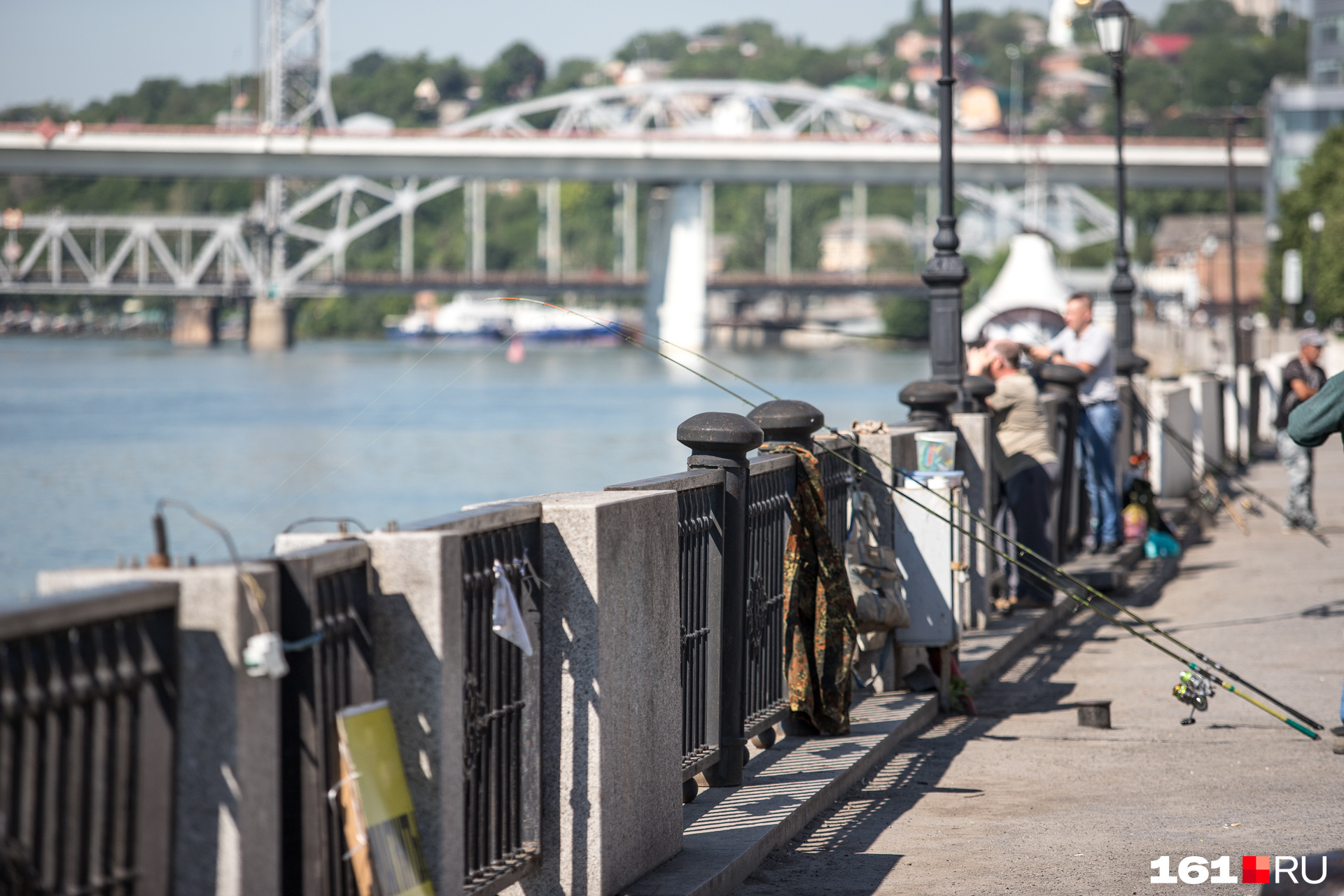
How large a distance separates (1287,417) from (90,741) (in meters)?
13.6

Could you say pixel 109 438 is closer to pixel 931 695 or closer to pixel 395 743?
pixel 931 695

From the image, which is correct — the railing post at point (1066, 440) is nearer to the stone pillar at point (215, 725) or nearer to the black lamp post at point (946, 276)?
the black lamp post at point (946, 276)

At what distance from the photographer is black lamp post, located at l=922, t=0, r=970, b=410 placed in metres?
11.4

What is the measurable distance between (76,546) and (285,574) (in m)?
29.7

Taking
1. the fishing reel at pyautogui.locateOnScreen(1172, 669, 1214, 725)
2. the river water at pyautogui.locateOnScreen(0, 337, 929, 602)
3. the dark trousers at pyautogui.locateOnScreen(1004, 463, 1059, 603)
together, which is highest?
the dark trousers at pyautogui.locateOnScreen(1004, 463, 1059, 603)

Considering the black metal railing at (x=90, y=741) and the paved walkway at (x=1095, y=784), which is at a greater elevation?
the black metal railing at (x=90, y=741)

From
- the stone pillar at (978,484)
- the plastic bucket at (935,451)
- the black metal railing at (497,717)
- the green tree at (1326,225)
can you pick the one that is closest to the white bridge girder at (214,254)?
the green tree at (1326,225)

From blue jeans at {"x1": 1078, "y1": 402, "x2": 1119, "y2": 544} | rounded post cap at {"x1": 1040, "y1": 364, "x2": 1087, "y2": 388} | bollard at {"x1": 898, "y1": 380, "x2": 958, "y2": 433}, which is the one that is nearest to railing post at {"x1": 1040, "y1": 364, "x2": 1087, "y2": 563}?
rounded post cap at {"x1": 1040, "y1": 364, "x2": 1087, "y2": 388}

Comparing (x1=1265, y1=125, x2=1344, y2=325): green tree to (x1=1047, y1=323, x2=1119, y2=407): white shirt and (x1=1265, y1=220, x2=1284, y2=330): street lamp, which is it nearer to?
(x1=1265, y1=220, x2=1284, y2=330): street lamp

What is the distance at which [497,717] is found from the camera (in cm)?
436

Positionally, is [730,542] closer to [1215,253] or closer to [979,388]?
[979,388]

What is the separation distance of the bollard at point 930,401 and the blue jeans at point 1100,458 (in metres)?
4.62

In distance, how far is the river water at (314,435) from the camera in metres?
34.1

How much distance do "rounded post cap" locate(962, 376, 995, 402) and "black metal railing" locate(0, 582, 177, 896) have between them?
8.44 m
